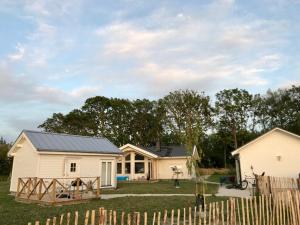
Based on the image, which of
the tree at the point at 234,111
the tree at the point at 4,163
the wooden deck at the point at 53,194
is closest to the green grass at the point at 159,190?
the wooden deck at the point at 53,194

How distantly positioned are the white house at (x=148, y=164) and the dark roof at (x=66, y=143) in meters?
10.1

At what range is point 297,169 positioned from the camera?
65.2ft

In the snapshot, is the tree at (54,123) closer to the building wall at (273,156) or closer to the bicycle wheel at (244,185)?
the building wall at (273,156)

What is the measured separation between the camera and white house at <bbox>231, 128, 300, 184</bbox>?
20062mm

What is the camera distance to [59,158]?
18.4m

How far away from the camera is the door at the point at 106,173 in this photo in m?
21.0

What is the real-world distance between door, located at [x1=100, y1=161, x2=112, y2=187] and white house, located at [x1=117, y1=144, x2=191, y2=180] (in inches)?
395

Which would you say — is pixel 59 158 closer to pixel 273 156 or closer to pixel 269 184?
pixel 269 184

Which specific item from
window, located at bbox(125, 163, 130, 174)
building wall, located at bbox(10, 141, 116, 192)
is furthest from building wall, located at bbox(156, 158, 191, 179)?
building wall, located at bbox(10, 141, 116, 192)

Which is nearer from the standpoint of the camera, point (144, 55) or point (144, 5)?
point (144, 5)

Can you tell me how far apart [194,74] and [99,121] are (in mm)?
31422

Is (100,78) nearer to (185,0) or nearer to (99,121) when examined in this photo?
(185,0)

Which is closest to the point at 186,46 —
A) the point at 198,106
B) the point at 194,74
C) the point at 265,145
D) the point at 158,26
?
the point at 158,26

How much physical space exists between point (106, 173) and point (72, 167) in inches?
122
